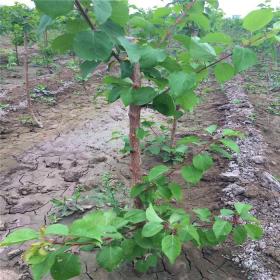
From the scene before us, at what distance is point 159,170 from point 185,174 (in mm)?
115

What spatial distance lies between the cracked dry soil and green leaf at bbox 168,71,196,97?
1.44 m

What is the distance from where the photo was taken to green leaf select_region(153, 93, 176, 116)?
Answer: 4.46 ft

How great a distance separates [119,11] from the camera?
1.04m

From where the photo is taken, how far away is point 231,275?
86.8 inches

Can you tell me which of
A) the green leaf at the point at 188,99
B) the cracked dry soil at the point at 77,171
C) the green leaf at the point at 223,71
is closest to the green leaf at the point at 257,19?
the green leaf at the point at 223,71

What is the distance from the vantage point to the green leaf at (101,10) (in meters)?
0.88

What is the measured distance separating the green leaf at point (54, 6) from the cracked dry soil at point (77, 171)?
1713mm

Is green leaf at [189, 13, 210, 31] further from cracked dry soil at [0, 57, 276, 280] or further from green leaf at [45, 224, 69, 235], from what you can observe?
cracked dry soil at [0, 57, 276, 280]

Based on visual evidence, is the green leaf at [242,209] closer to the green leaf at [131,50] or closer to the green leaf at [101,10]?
the green leaf at [131,50]

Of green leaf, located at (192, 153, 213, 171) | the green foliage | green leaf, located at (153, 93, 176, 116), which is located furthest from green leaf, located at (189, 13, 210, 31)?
green leaf, located at (192, 153, 213, 171)

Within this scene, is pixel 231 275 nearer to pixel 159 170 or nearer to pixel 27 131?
pixel 159 170

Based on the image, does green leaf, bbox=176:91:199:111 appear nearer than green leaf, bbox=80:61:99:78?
No

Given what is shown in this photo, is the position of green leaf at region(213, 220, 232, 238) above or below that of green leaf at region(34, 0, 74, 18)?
below

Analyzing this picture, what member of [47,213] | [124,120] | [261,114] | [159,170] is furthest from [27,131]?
[159,170]
